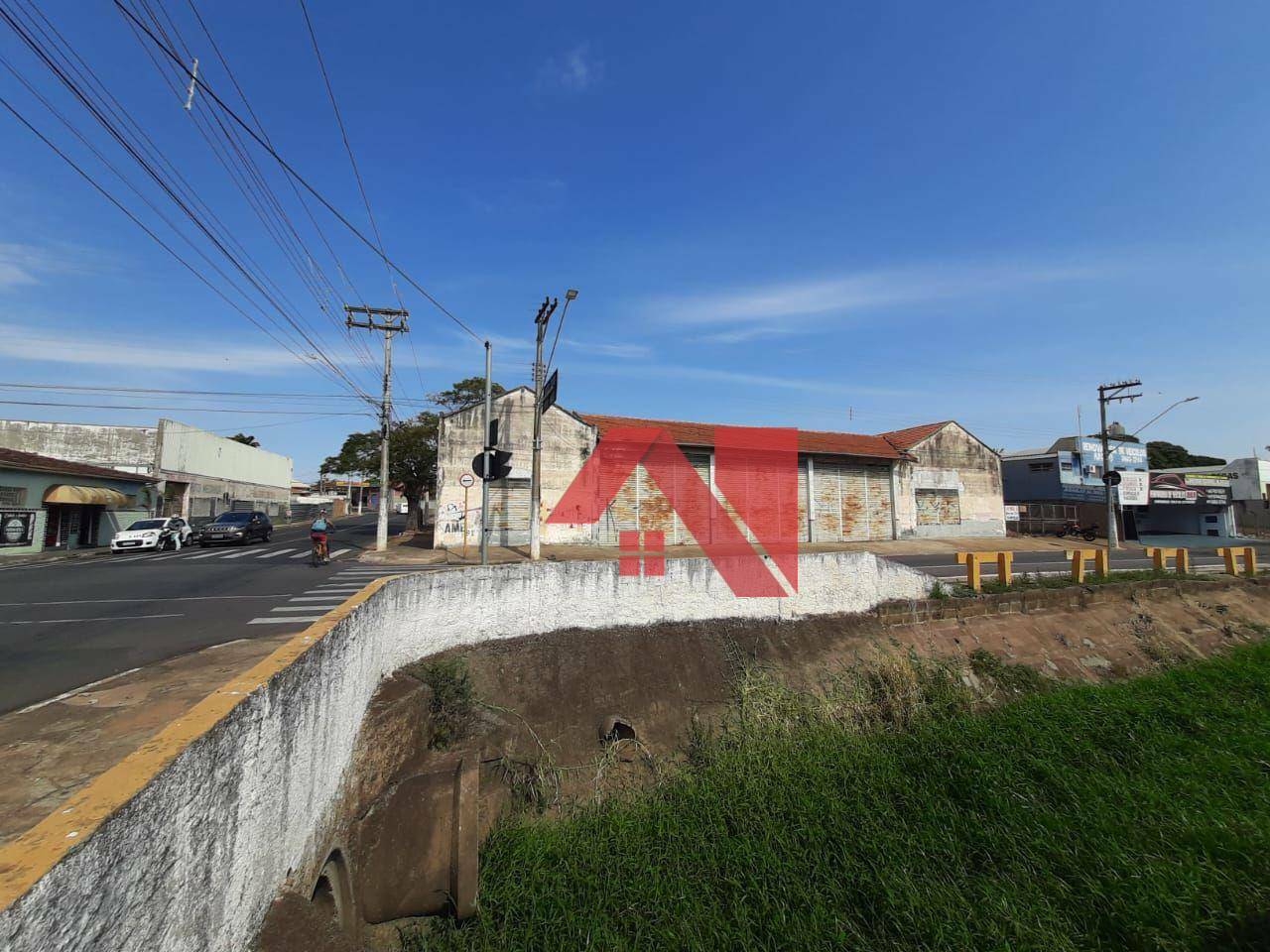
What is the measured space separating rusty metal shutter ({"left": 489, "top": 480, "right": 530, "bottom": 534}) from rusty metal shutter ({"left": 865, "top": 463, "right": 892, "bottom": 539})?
1496cm

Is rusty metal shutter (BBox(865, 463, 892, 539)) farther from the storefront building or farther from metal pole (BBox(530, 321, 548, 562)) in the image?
the storefront building

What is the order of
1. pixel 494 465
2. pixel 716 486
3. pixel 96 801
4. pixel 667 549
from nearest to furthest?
pixel 96 801
pixel 494 465
pixel 667 549
pixel 716 486

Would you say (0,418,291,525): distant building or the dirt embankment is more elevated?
(0,418,291,525): distant building

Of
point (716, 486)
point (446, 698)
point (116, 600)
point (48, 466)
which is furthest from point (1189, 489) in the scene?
point (48, 466)

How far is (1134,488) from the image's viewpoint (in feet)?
99.1

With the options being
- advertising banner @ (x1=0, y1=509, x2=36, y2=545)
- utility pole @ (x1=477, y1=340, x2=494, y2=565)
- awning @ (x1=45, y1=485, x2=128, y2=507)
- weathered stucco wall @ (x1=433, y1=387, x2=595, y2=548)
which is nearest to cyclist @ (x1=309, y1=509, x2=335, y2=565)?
weathered stucco wall @ (x1=433, y1=387, x2=595, y2=548)

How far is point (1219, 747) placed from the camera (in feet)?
28.2

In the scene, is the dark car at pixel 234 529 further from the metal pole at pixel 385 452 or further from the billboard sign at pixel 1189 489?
the billboard sign at pixel 1189 489

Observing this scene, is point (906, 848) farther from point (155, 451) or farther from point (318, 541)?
point (155, 451)

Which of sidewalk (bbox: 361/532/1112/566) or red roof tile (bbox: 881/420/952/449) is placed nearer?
sidewalk (bbox: 361/532/1112/566)

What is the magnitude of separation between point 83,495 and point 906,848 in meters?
28.4

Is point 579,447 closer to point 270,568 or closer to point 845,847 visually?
point 270,568

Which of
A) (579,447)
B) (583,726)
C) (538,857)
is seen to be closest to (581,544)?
(579,447)

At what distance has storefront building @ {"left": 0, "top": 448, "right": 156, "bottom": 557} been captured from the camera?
728 inches
